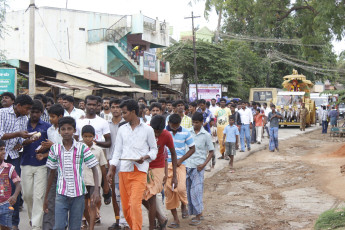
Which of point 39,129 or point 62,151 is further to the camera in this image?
point 39,129

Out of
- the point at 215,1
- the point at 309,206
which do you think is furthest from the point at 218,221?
the point at 215,1

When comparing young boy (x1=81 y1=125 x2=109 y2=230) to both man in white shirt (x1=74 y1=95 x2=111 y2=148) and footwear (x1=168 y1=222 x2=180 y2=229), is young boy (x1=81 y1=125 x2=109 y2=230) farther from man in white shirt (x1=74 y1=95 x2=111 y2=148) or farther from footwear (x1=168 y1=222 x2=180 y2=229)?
footwear (x1=168 y1=222 x2=180 y2=229)

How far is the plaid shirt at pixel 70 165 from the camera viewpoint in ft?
17.3

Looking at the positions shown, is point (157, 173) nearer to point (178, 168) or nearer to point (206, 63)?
point (178, 168)

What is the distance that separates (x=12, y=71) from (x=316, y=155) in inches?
413

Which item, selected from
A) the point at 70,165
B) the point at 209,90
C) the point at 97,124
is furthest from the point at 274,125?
the point at 209,90

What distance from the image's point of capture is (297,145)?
2075cm

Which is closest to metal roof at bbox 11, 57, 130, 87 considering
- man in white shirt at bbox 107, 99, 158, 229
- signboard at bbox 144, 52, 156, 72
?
signboard at bbox 144, 52, 156, 72

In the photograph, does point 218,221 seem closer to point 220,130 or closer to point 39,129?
point 39,129

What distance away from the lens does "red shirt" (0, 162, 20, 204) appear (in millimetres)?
5457

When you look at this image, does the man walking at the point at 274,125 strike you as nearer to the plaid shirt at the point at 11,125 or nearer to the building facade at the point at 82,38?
the plaid shirt at the point at 11,125

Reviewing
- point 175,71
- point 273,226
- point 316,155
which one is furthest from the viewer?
point 175,71

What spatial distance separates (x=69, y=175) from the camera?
5.30m

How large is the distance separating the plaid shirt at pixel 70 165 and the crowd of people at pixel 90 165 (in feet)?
0.04
